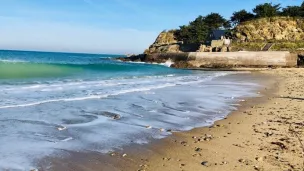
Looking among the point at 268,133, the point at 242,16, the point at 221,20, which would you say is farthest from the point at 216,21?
the point at 268,133

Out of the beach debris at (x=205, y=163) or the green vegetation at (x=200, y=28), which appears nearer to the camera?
the beach debris at (x=205, y=163)

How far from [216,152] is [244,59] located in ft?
135

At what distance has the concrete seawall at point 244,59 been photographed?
1725 inches

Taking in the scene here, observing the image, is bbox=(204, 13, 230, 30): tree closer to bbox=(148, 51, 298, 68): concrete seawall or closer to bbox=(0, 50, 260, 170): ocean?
bbox=(148, 51, 298, 68): concrete seawall

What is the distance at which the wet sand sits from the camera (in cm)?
496

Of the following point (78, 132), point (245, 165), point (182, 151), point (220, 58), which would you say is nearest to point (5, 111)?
point (78, 132)

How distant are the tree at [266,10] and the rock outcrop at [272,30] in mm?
8145

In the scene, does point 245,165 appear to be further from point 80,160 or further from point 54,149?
point 54,149

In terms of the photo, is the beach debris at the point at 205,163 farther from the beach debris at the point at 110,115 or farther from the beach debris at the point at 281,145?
the beach debris at the point at 110,115

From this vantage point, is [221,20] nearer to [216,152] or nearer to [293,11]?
[293,11]

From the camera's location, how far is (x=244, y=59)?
45.2 meters

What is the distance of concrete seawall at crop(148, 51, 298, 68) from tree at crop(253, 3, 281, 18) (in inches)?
1319

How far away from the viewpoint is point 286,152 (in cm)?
566

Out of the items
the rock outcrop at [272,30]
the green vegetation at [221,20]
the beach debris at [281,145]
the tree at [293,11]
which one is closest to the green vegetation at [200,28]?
the green vegetation at [221,20]
